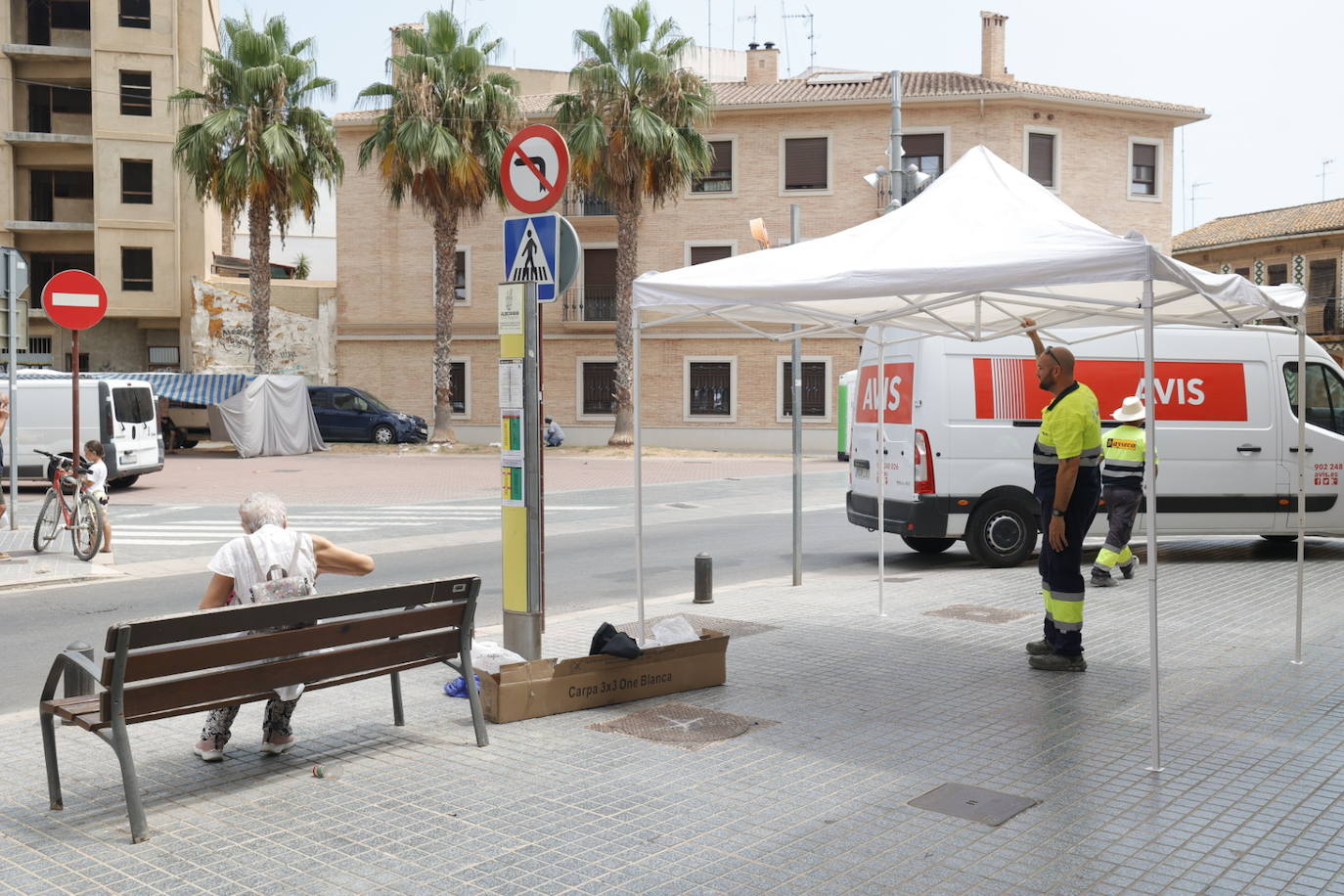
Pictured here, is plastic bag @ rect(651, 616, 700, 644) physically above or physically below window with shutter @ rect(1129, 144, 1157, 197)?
below

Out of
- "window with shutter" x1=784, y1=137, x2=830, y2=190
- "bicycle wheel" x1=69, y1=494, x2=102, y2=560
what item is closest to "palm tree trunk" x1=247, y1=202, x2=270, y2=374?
"window with shutter" x1=784, y1=137, x2=830, y2=190

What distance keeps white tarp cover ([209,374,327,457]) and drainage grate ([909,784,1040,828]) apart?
101 feet

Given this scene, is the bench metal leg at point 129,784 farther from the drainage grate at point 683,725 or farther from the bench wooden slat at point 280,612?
the drainage grate at point 683,725

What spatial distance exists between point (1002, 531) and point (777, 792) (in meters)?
7.62

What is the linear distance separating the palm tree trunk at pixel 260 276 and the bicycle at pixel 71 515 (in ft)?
76.2

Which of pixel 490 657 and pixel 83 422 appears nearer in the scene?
pixel 490 657

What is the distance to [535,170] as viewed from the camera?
7043 millimetres

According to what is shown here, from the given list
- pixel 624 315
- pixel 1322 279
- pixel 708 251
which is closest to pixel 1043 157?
pixel 708 251

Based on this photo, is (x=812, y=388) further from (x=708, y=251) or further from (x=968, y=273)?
(x=968, y=273)

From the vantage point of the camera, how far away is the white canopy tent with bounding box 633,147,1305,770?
5.81 metres

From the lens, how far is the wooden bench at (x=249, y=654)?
15.5 ft

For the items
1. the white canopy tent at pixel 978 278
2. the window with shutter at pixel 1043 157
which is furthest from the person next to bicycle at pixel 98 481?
the window with shutter at pixel 1043 157

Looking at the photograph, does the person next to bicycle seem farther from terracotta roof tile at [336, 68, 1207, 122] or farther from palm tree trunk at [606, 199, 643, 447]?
terracotta roof tile at [336, 68, 1207, 122]

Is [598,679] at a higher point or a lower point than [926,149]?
lower
